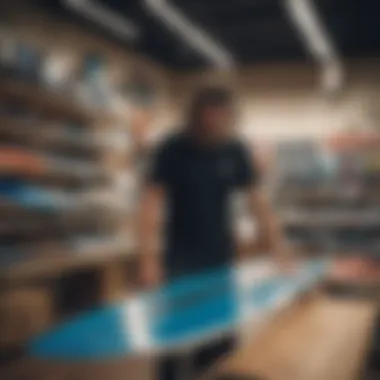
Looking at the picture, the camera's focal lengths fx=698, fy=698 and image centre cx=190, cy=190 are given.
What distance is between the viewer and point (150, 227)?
1.22 m

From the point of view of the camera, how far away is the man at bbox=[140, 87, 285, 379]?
1199 mm

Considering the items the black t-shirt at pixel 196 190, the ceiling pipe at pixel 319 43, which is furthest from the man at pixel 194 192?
the ceiling pipe at pixel 319 43

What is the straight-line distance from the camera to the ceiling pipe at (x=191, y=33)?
1254mm

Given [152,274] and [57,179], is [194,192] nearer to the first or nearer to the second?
[152,274]

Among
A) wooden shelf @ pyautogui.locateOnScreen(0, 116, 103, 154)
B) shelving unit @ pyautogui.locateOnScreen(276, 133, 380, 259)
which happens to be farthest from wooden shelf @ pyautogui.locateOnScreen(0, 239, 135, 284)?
shelving unit @ pyautogui.locateOnScreen(276, 133, 380, 259)

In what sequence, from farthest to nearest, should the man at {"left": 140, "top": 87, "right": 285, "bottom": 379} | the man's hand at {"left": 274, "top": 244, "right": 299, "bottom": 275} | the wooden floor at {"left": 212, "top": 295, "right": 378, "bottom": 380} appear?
the man's hand at {"left": 274, "top": 244, "right": 299, "bottom": 275} → the man at {"left": 140, "top": 87, "right": 285, "bottom": 379} → the wooden floor at {"left": 212, "top": 295, "right": 378, "bottom": 380}

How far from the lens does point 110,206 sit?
1291mm

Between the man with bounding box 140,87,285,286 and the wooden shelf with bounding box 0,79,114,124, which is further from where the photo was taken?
the wooden shelf with bounding box 0,79,114,124

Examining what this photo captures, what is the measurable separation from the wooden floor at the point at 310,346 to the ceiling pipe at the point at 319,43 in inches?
17.5

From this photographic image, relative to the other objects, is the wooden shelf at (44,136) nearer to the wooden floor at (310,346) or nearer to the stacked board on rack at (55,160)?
the stacked board on rack at (55,160)

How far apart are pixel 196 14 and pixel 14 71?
0.37 m

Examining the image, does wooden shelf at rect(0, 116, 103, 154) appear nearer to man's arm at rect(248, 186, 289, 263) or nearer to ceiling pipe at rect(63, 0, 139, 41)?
ceiling pipe at rect(63, 0, 139, 41)

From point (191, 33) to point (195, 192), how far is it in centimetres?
30

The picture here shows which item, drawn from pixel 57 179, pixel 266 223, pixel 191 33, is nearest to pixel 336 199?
pixel 266 223
